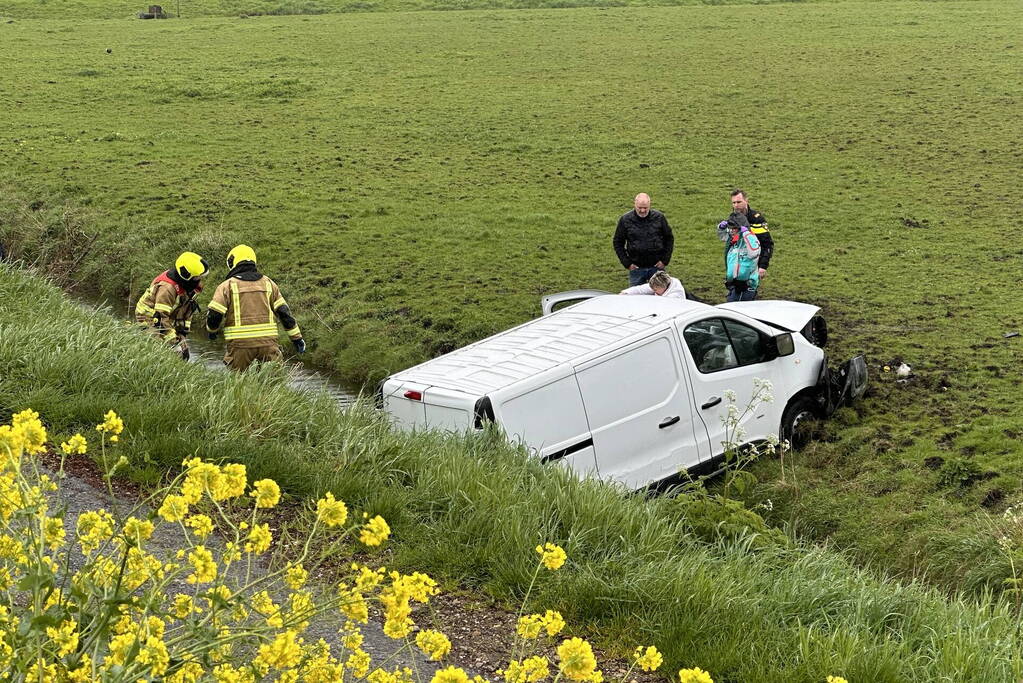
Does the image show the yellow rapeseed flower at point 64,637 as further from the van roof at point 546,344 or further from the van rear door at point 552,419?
the van roof at point 546,344

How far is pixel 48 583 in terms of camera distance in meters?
3.06

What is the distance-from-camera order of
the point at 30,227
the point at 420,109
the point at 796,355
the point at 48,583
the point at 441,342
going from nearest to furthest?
1. the point at 48,583
2. the point at 796,355
3. the point at 441,342
4. the point at 30,227
5. the point at 420,109

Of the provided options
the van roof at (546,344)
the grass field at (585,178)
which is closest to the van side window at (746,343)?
the van roof at (546,344)

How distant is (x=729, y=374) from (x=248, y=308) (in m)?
4.61

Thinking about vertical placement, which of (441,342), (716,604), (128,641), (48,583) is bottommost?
(441,342)

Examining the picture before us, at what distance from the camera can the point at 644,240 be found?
591 inches

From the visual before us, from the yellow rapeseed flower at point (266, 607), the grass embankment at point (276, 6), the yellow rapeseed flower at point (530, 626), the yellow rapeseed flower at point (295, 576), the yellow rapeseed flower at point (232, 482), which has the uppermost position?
the grass embankment at point (276, 6)

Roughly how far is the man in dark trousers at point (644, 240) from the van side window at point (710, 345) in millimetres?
4130

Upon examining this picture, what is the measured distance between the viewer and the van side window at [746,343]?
1094 centimetres

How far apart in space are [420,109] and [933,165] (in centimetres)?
1469

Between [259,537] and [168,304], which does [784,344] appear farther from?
[259,537]

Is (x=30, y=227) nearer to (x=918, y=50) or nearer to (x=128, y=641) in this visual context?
(x=128, y=641)

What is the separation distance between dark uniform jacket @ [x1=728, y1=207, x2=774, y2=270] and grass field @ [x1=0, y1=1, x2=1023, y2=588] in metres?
1.44

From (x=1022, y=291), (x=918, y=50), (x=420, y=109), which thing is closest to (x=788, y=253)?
(x=1022, y=291)
